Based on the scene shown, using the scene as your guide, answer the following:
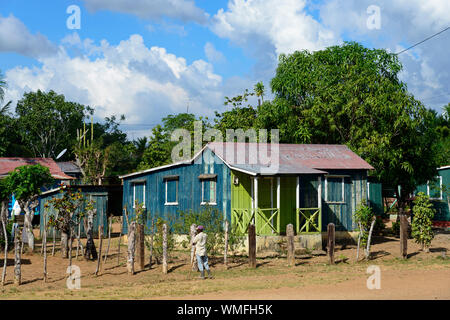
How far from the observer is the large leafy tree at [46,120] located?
6219 cm

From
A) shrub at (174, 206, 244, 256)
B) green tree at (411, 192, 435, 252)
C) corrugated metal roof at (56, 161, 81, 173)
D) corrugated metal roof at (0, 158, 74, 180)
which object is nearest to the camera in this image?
shrub at (174, 206, 244, 256)

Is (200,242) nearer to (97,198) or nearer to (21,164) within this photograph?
(97,198)

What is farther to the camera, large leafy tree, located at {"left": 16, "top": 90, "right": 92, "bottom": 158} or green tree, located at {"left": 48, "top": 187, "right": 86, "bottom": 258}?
large leafy tree, located at {"left": 16, "top": 90, "right": 92, "bottom": 158}

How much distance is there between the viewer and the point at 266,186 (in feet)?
77.3

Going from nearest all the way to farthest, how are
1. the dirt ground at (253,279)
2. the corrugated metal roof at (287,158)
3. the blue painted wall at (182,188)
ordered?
the dirt ground at (253,279) < the corrugated metal roof at (287,158) < the blue painted wall at (182,188)

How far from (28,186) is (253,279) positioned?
11.3m

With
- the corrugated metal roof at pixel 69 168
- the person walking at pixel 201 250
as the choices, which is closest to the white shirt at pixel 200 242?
the person walking at pixel 201 250

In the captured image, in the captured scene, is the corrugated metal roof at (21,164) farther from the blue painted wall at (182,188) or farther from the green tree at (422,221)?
the green tree at (422,221)

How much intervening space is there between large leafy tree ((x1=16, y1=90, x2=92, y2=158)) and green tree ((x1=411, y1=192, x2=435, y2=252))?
159 feet

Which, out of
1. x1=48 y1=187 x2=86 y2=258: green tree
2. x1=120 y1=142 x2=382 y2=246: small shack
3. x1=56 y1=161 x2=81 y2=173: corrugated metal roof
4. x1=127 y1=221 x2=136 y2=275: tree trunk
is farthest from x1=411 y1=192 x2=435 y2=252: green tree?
x1=56 y1=161 x2=81 y2=173: corrugated metal roof

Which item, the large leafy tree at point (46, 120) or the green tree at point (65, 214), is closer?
the green tree at point (65, 214)

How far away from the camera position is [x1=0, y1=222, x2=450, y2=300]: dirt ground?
542 inches

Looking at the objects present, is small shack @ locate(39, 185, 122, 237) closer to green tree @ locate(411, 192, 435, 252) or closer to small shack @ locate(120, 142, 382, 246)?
small shack @ locate(120, 142, 382, 246)

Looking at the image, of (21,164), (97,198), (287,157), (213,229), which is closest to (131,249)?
(213,229)
